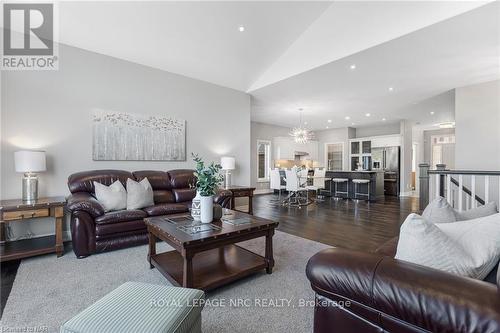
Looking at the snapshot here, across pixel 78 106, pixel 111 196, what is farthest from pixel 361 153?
pixel 78 106

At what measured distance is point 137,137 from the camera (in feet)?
13.9

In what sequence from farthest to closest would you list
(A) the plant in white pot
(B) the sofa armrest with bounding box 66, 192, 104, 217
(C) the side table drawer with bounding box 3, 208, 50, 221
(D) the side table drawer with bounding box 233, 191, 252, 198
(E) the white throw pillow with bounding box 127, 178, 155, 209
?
1. (D) the side table drawer with bounding box 233, 191, 252, 198
2. (E) the white throw pillow with bounding box 127, 178, 155, 209
3. (B) the sofa armrest with bounding box 66, 192, 104, 217
4. (C) the side table drawer with bounding box 3, 208, 50, 221
5. (A) the plant in white pot

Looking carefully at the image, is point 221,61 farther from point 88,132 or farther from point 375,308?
Answer: point 375,308

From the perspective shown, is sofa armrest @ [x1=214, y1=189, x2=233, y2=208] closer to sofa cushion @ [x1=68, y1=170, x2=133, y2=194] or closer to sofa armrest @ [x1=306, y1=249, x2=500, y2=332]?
sofa cushion @ [x1=68, y1=170, x2=133, y2=194]

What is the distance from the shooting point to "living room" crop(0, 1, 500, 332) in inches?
42.4

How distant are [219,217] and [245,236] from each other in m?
0.47

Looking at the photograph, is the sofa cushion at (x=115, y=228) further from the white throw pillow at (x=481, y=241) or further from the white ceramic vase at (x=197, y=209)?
the white throw pillow at (x=481, y=241)

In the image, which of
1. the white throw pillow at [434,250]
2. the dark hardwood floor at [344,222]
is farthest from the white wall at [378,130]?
the white throw pillow at [434,250]

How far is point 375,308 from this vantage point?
996 millimetres

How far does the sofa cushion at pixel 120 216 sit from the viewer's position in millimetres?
2922

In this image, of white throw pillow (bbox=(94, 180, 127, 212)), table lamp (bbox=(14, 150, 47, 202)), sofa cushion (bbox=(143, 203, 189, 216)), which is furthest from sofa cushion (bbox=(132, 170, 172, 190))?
table lamp (bbox=(14, 150, 47, 202))

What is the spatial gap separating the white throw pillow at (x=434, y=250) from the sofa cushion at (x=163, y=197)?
353cm

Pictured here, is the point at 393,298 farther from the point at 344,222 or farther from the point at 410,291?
the point at 344,222

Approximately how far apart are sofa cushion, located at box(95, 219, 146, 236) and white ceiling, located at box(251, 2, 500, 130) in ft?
12.3
